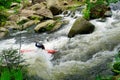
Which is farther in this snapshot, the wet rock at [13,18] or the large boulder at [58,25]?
the wet rock at [13,18]

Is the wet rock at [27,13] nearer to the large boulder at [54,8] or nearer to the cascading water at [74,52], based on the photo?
the large boulder at [54,8]

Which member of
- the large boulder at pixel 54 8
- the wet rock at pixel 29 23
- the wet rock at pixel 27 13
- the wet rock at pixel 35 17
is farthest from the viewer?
the large boulder at pixel 54 8

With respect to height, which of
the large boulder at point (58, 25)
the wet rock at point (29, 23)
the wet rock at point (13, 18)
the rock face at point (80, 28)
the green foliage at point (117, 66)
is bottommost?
the wet rock at point (13, 18)

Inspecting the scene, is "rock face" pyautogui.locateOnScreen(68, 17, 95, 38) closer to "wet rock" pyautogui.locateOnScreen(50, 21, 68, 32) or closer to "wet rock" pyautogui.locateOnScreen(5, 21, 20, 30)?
"wet rock" pyautogui.locateOnScreen(50, 21, 68, 32)

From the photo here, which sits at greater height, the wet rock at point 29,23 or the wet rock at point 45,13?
the wet rock at point 29,23

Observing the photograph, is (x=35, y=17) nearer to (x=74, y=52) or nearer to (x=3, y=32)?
(x=3, y=32)

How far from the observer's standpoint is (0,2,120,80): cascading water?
7.04m

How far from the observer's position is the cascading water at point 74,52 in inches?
277

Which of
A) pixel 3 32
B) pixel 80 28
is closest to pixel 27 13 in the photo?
pixel 3 32

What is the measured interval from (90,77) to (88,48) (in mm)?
2487

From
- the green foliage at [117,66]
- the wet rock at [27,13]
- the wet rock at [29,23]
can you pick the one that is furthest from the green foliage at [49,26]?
the green foliage at [117,66]

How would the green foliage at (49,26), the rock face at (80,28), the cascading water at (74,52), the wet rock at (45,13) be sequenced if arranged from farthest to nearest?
the wet rock at (45,13), the green foliage at (49,26), the rock face at (80,28), the cascading water at (74,52)

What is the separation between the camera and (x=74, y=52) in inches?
352

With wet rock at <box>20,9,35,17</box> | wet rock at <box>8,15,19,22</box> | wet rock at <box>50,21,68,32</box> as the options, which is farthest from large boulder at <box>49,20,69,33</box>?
wet rock at <box>8,15,19,22</box>
